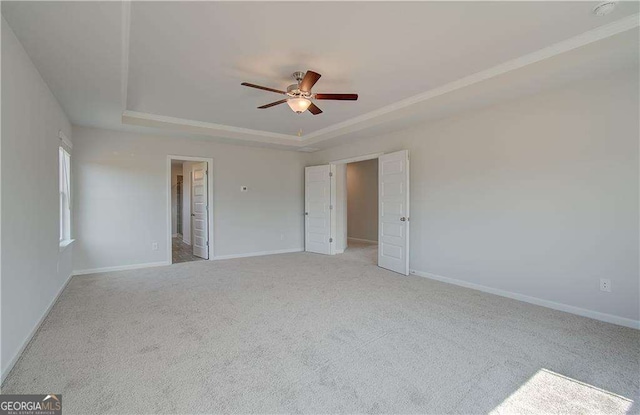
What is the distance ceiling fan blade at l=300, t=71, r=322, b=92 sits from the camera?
2.72 m

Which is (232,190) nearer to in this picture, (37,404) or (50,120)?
(50,120)

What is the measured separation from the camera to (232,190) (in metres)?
6.29

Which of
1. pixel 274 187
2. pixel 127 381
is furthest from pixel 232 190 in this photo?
pixel 127 381

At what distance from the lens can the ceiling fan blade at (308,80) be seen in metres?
2.72

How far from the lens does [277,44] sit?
2.67 metres

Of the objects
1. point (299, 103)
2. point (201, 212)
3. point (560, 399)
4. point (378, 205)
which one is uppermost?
point (299, 103)

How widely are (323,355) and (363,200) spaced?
7054 mm

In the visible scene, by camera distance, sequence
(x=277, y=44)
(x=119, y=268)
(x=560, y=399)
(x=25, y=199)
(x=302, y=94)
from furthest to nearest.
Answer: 1. (x=119, y=268)
2. (x=302, y=94)
3. (x=277, y=44)
4. (x=25, y=199)
5. (x=560, y=399)

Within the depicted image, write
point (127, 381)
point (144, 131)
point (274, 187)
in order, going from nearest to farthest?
point (127, 381), point (144, 131), point (274, 187)

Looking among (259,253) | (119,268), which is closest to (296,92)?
(259,253)

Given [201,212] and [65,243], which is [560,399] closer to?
[65,243]

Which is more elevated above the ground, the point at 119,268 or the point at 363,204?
the point at 363,204

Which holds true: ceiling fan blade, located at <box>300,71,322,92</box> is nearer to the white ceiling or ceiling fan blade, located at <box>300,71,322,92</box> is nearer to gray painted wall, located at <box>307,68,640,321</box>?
the white ceiling

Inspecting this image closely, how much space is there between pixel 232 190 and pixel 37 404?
4767 millimetres
